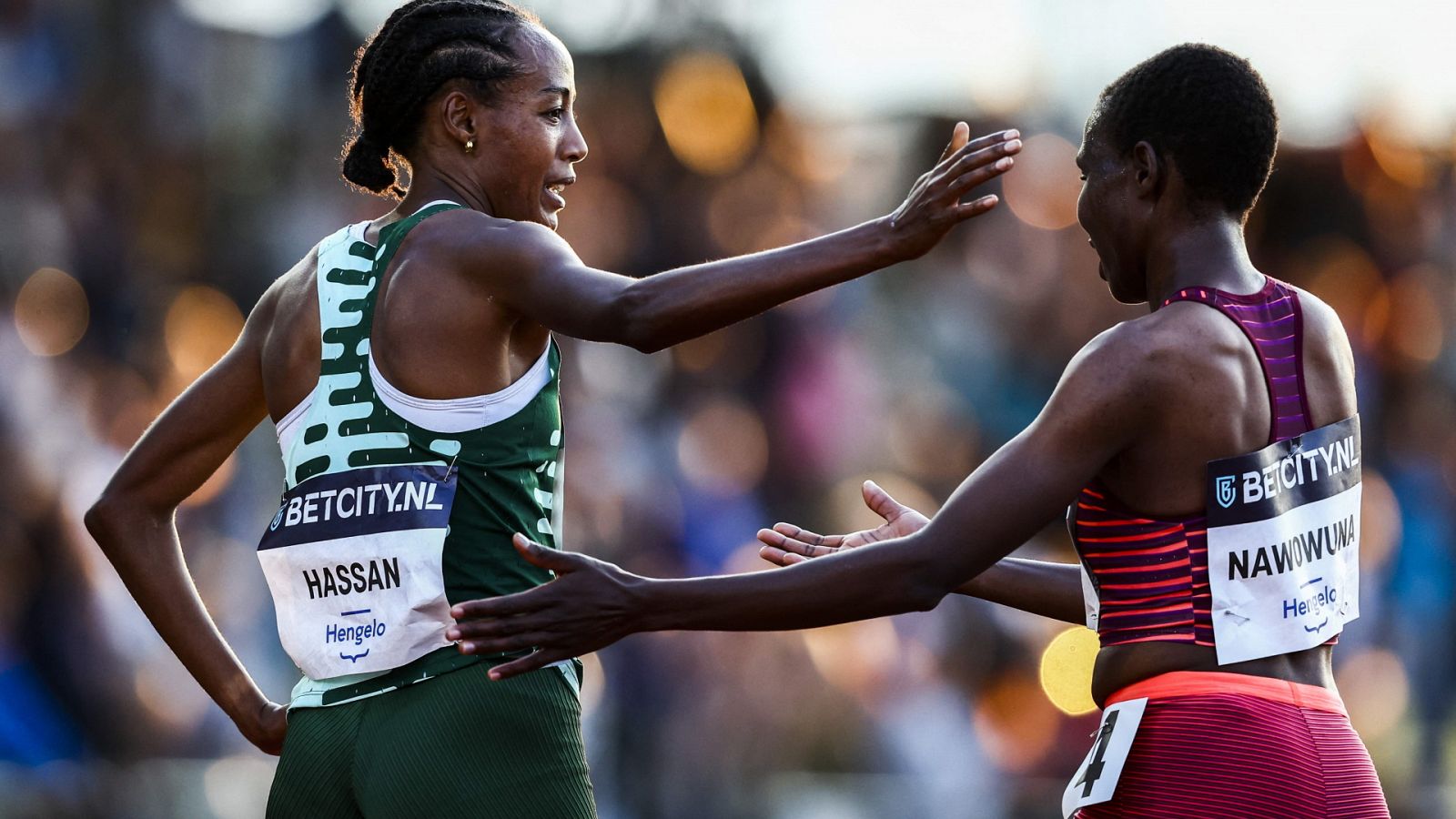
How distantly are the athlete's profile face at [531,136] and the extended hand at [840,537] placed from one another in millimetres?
864

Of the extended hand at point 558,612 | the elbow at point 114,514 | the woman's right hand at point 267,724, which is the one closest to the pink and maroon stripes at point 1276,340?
the extended hand at point 558,612

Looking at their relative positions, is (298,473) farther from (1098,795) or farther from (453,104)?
(1098,795)

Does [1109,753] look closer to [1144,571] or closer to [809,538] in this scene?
[1144,571]

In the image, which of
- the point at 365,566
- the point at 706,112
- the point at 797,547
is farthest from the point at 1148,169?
the point at 706,112

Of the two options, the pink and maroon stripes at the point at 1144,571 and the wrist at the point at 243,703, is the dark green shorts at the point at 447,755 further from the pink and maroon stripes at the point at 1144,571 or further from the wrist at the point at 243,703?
the pink and maroon stripes at the point at 1144,571

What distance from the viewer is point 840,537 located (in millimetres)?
3844

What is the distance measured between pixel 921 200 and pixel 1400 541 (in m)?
6.13

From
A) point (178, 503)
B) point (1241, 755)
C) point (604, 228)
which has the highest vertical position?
point (604, 228)

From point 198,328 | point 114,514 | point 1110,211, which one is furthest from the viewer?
point 198,328

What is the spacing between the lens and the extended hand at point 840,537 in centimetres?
381

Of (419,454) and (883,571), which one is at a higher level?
(419,454)

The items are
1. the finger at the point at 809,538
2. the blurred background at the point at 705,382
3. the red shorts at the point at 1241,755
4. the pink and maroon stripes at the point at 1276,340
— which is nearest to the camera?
the red shorts at the point at 1241,755

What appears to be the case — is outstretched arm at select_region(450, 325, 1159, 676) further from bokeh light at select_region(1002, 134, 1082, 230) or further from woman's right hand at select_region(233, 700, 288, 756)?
bokeh light at select_region(1002, 134, 1082, 230)

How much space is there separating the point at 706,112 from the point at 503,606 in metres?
6.45
